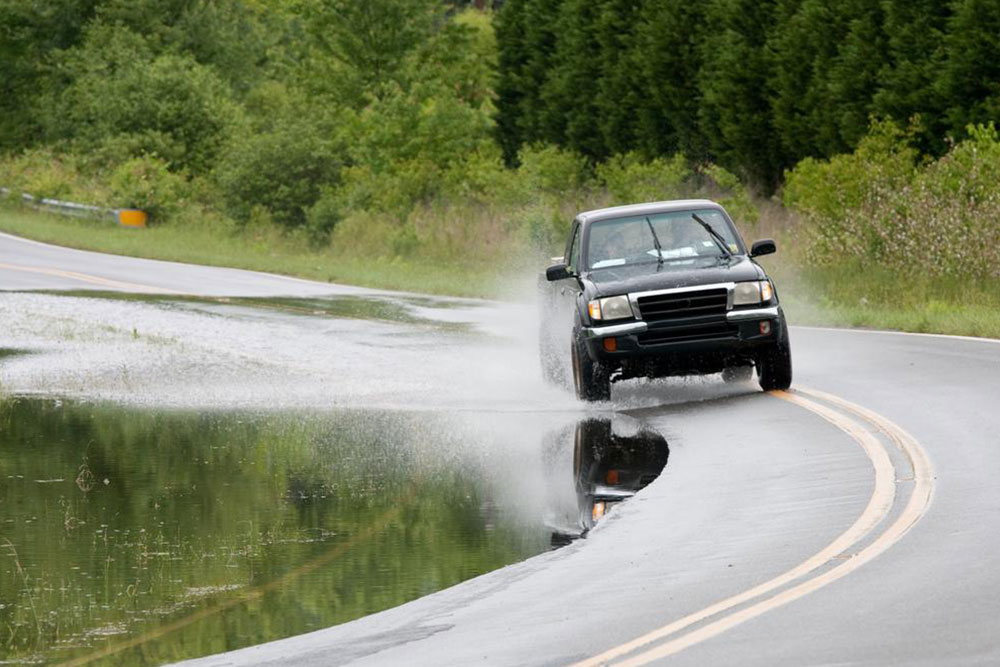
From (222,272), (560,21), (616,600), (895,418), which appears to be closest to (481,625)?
(616,600)

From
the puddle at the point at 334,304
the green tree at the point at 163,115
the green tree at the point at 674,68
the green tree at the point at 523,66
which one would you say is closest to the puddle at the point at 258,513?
the puddle at the point at 334,304

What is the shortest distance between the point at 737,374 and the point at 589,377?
Answer: 2127 mm

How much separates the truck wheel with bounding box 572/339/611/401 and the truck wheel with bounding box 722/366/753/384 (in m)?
1.72

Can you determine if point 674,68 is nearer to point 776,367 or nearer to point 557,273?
point 557,273

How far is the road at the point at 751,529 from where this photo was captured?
25.3ft

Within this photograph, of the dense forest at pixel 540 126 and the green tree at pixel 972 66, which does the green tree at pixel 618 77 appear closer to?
the dense forest at pixel 540 126

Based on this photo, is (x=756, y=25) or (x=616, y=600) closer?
(x=616, y=600)

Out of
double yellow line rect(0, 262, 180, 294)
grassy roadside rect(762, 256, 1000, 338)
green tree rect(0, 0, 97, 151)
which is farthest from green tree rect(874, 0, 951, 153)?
green tree rect(0, 0, 97, 151)

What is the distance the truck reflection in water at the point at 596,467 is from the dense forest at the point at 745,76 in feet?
58.2

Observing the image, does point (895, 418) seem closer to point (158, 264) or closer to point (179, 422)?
point (179, 422)

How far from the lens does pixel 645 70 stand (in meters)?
43.3

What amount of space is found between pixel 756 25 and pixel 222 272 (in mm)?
12463

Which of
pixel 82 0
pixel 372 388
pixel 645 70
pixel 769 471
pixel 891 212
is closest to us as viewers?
pixel 769 471

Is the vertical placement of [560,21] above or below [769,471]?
above
